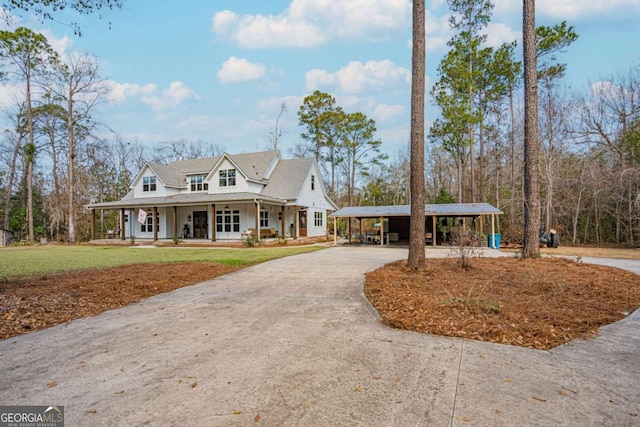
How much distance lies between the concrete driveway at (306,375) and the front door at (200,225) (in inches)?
755

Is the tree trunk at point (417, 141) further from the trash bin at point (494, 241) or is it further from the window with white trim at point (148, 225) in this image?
the window with white trim at point (148, 225)

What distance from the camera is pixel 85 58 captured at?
80.3 ft

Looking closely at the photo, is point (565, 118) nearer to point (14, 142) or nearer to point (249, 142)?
point (249, 142)

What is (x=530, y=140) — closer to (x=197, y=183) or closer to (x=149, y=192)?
(x=197, y=183)

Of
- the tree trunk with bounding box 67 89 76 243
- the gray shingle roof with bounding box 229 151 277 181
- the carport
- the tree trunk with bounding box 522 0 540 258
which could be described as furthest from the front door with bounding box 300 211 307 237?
the tree trunk with bounding box 67 89 76 243

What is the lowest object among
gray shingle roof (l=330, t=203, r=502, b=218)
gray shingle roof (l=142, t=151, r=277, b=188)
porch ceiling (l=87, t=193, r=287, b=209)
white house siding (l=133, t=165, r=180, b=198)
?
gray shingle roof (l=330, t=203, r=502, b=218)

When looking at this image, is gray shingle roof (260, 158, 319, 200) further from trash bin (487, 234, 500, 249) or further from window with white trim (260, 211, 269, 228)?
trash bin (487, 234, 500, 249)

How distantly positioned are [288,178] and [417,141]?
16.9 metres

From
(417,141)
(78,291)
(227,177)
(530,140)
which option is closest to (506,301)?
(417,141)

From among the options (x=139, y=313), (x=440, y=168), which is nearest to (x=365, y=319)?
(x=139, y=313)

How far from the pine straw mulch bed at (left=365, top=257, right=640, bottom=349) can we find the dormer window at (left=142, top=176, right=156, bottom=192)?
2213cm

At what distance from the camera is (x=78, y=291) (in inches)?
258

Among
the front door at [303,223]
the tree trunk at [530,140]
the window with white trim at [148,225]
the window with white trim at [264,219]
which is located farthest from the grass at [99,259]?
the window with white trim at [148,225]

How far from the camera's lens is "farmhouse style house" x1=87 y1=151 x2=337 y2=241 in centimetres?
2194
